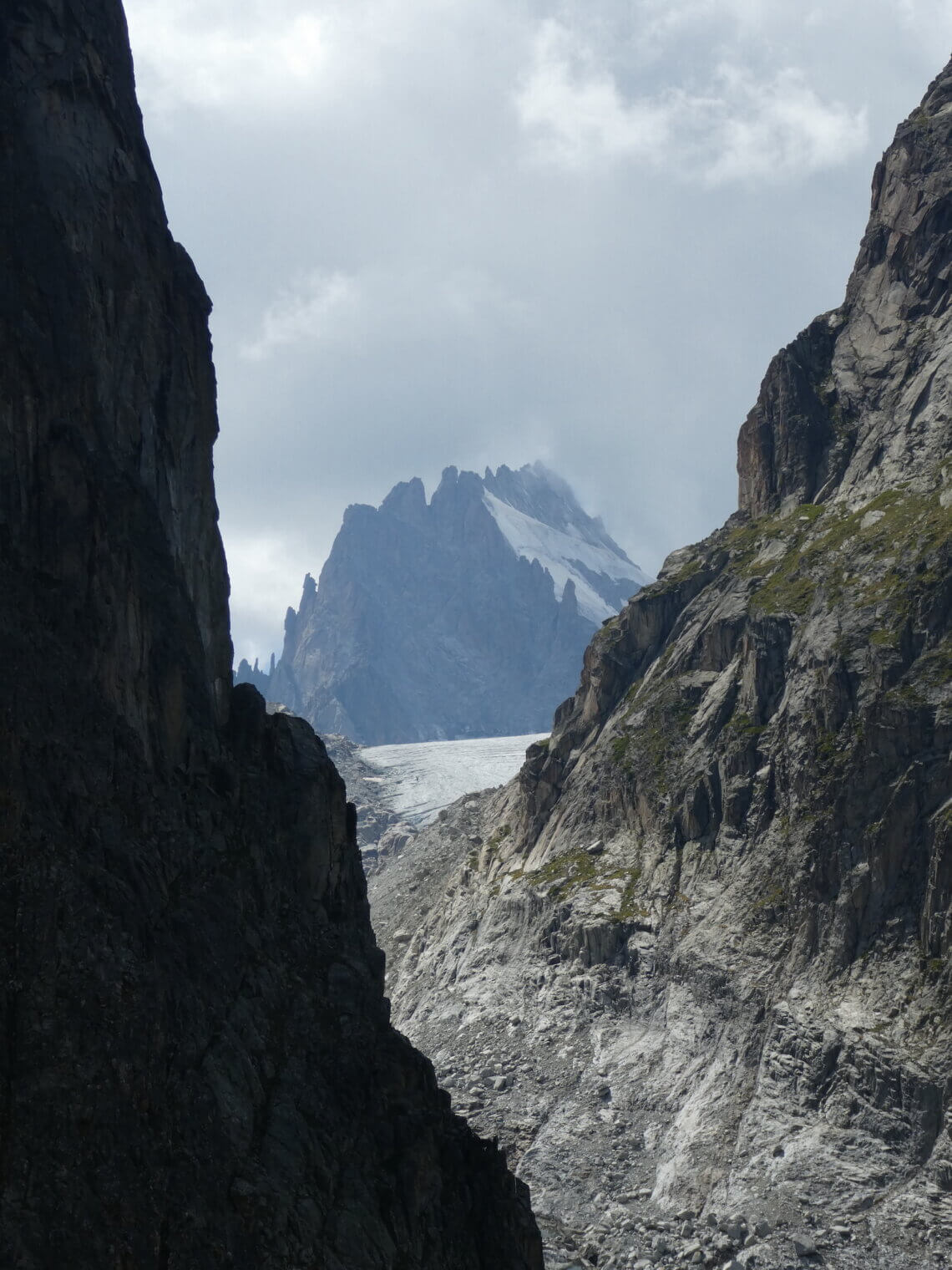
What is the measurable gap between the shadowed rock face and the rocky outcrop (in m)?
39.7

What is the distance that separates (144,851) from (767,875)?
76.4m

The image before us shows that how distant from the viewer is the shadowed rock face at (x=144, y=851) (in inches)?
1480

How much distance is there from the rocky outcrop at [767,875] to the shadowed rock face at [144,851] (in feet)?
130

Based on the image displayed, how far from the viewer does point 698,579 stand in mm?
155375

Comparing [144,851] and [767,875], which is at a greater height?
[144,851]

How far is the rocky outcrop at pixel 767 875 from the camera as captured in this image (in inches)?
3499

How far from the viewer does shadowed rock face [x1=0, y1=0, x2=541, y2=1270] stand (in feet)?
123

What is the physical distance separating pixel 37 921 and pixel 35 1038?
11.0 ft

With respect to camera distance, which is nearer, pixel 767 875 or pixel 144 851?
pixel 144 851

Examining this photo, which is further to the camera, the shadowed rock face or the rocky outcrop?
the rocky outcrop

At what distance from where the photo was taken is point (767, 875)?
368 feet

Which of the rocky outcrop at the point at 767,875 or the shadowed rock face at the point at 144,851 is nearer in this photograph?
the shadowed rock face at the point at 144,851

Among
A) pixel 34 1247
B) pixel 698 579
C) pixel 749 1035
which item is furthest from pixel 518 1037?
pixel 34 1247

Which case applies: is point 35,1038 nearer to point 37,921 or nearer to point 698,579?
point 37,921
